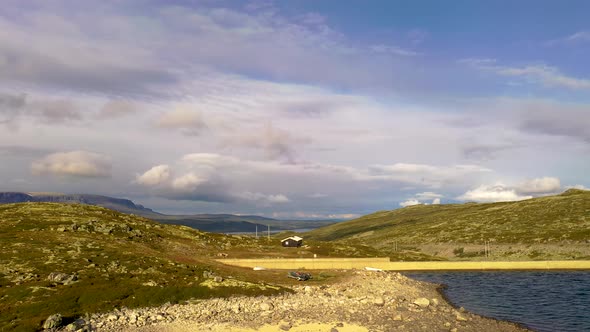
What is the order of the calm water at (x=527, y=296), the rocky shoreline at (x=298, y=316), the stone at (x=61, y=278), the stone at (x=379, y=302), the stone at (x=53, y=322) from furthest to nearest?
the stone at (x=61, y=278)
the calm water at (x=527, y=296)
the stone at (x=379, y=302)
the rocky shoreline at (x=298, y=316)
the stone at (x=53, y=322)

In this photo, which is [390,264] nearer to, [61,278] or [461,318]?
[461,318]

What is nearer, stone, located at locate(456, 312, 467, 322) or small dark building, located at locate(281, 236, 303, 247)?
stone, located at locate(456, 312, 467, 322)

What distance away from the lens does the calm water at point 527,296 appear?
5378 centimetres

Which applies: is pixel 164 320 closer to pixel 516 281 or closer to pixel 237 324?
pixel 237 324

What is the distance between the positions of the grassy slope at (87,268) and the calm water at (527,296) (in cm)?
3069

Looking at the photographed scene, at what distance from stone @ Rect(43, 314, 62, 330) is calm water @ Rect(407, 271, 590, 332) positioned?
158 feet

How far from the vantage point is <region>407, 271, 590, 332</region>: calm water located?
53.8m

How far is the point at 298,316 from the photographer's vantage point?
45.9m

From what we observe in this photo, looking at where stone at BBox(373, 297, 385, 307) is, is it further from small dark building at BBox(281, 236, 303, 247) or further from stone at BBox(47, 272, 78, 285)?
small dark building at BBox(281, 236, 303, 247)

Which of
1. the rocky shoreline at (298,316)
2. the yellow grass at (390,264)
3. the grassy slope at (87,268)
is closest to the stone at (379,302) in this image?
the rocky shoreline at (298,316)

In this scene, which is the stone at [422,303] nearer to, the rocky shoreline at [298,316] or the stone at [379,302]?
the rocky shoreline at [298,316]

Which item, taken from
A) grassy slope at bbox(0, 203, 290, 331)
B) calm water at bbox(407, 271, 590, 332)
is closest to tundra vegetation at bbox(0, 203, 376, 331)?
grassy slope at bbox(0, 203, 290, 331)

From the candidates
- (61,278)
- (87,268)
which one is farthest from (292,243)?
(61,278)

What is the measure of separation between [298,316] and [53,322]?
75.3 feet
